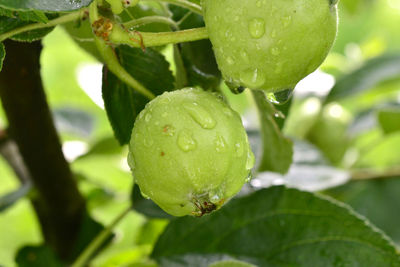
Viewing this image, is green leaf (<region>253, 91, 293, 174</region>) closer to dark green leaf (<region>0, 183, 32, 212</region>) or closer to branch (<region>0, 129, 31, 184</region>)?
dark green leaf (<region>0, 183, 32, 212</region>)

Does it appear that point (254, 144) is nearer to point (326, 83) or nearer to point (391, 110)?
point (391, 110)

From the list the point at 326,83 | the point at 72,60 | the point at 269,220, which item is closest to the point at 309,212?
the point at 269,220

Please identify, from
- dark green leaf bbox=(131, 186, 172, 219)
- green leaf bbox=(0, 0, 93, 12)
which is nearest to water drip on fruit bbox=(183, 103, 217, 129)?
green leaf bbox=(0, 0, 93, 12)

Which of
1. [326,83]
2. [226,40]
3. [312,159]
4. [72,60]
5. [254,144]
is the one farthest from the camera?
[72,60]

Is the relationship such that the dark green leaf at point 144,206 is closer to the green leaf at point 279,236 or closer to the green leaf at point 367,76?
the green leaf at point 279,236

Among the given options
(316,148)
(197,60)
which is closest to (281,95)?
(197,60)

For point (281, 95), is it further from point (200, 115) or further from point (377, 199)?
point (377, 199)
